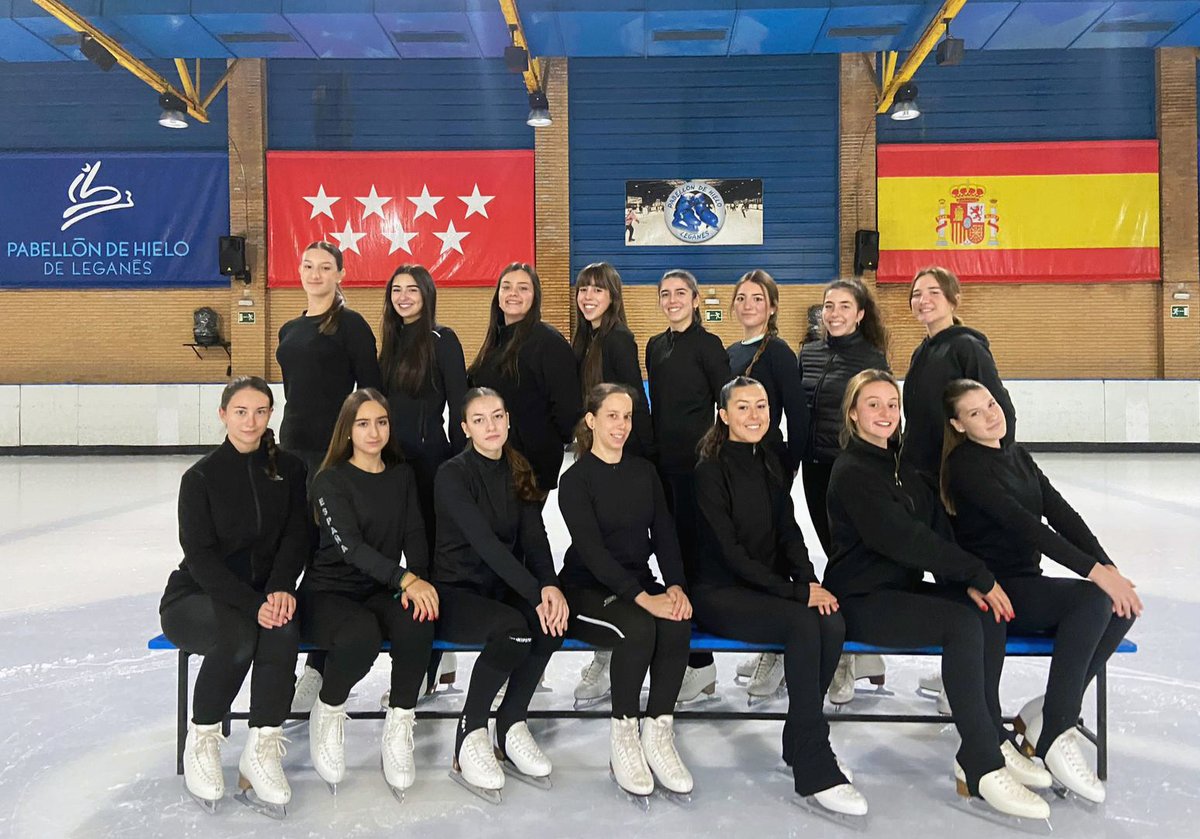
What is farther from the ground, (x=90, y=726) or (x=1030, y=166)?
(x=1030, y=166)

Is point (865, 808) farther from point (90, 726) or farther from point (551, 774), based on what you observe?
point (90, 726)

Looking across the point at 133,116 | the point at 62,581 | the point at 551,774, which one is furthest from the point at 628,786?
the point at 133,116

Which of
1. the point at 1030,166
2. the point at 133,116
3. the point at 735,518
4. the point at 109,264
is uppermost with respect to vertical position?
the point at 133,116

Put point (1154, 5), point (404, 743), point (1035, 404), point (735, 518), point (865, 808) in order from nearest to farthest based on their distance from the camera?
point (865, 808) → point (404, 743) → point (735, 518) → point (1154, 5) → point (1035, 404)

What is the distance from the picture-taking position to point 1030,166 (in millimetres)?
12609

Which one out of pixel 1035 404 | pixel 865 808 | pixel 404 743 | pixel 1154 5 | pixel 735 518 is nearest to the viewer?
pixel 865 808

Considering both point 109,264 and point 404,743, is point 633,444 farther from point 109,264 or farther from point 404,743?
point 109,264

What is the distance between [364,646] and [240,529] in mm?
510

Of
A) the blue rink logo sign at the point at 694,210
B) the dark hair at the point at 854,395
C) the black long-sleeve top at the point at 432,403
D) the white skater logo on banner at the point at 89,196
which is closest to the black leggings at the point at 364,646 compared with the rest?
the black long-sleeve top at the point at 432,403

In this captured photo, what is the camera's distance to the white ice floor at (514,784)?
7.31 feet

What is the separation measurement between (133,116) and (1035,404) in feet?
45.2

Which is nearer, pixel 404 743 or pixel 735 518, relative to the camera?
→ pixel 404 743

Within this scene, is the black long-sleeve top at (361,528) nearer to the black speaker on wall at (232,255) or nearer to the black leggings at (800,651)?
the black leggings at (800,651)

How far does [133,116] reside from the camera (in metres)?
13.1
